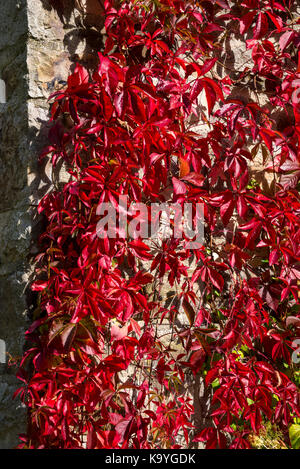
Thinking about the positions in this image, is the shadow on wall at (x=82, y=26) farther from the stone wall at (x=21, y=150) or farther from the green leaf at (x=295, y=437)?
the green leaf at (x=295, y=437)

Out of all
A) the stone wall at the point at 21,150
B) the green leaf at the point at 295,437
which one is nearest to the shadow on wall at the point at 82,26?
the stone wall at the point at 21,150

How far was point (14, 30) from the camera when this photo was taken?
1869mm

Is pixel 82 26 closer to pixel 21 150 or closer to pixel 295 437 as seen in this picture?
pixel 21 150

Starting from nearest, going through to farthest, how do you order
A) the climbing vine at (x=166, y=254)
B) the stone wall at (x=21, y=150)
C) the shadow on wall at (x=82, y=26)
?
1. the climbing vine at (x=166, y=254)
2. the stone wall at (x=21, y=150)
3. the shadow on wall at (x=82, y=26)

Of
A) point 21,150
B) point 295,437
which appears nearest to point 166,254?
point 21,150

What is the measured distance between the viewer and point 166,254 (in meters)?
1.85

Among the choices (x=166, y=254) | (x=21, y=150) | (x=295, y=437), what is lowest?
(x=295, y=437)

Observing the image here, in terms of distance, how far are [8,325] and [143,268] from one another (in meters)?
0.65

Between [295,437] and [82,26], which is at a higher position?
[82,26]

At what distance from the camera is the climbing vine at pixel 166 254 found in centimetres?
160

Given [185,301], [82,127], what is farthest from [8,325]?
[82,127]

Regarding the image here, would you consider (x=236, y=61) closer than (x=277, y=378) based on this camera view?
No

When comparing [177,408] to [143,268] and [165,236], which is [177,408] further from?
[165,236]

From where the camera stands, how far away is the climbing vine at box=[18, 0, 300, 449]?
160cm
